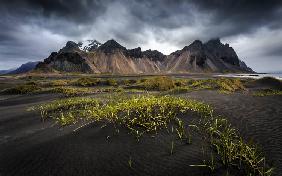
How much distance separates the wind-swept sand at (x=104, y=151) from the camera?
5.82m

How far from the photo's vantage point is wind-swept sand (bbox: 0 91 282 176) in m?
5.82

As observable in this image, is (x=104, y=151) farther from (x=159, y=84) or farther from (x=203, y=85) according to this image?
(x=203, y=85)

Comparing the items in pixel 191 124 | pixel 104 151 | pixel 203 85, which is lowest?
pixel 104 151

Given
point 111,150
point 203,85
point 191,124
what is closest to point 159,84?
point 203,85

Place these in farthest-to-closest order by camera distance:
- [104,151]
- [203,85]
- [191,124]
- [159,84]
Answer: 1. [159,84]
2. [203,85]
3. [191,124]
4. [104,151]

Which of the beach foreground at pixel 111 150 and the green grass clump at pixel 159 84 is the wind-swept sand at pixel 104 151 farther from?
the green grass clump at pixel 159 84

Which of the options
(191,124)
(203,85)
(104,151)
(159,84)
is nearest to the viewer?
(104,151)

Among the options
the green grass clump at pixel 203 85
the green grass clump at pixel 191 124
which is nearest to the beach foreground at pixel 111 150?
the green grass clump at pixel 191 124

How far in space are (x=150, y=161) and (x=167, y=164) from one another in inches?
16.7

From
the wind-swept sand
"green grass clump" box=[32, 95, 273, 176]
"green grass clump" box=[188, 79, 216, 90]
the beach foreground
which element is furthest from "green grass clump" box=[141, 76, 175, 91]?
the wind-swept sand

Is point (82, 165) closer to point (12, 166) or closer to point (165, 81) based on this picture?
point (12, 166)

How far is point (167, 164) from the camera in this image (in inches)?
231

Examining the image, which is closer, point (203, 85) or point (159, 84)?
point (203, 85)

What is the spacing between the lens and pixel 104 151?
673cm
